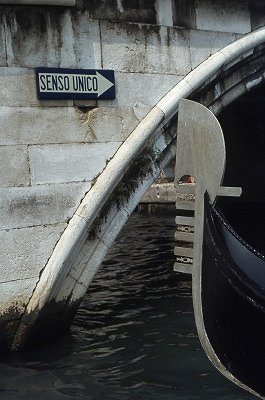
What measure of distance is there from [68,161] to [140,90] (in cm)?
76

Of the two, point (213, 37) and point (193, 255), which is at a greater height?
point (213, 37)

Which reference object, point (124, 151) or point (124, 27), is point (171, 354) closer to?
point (124, 151)

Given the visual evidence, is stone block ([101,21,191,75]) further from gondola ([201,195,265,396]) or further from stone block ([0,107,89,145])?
gondola ([201,195,265,396])

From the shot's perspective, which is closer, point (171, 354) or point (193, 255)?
point (193, 255)

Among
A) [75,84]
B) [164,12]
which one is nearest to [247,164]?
[164,12]

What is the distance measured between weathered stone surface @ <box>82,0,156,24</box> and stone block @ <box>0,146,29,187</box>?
3.46 feet

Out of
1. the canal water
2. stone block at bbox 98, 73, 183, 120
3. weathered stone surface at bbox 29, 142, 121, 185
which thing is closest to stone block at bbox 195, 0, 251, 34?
stone block at bbox 98, 73, 183, 120

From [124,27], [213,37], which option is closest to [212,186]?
[124,27]

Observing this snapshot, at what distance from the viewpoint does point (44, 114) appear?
13.8 ft

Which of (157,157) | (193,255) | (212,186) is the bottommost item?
(193,255)

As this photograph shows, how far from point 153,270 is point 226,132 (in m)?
4.97

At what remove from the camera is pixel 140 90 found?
4609mm

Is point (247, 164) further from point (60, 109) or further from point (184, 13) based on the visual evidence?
point (60, 109)

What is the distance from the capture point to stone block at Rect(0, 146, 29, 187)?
4.04 meters
